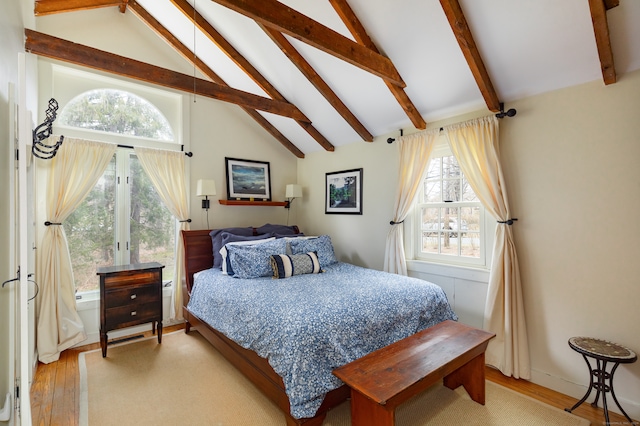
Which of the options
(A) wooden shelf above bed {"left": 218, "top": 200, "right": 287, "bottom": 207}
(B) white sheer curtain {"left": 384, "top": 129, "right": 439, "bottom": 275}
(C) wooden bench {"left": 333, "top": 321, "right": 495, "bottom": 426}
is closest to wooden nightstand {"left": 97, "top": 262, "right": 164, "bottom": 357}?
(A) wooden shelf above bed {"left": 218, "top": 200, "right": 287, "bottom": 207}

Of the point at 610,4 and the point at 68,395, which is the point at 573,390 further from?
the point at 68,395

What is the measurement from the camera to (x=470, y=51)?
2334 mm

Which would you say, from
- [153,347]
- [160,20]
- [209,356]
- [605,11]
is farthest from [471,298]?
[160,20]

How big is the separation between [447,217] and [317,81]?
195cm

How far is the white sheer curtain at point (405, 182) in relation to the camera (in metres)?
3.27

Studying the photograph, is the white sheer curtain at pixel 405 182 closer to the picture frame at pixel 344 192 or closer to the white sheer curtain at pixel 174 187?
the picture frame at pixel 344 192

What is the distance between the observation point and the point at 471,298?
2986 millimetres

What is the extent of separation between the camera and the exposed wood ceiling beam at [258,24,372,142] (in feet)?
9.52

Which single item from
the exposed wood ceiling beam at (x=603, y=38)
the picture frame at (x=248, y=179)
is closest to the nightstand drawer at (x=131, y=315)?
the picture frame at (x=248, y=179)

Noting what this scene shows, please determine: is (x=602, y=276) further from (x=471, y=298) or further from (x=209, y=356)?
(x=209, y=356)

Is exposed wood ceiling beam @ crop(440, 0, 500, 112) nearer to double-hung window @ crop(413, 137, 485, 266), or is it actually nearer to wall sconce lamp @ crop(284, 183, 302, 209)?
double-hung window @ crop(413, 137, 485, 266)

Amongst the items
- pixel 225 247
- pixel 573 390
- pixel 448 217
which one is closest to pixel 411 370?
pixel 573 390

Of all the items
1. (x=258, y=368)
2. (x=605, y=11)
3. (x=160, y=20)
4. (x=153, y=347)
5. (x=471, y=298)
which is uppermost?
(x=160, y=20)

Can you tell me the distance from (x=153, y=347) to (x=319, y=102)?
3221 millimetres
